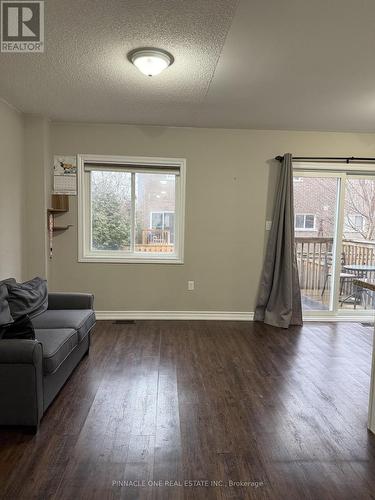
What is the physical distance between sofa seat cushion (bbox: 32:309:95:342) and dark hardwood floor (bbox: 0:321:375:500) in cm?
41

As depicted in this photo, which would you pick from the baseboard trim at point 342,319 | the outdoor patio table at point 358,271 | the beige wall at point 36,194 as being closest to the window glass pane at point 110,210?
the beige wall at point 36,194

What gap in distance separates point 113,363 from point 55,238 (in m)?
2.10

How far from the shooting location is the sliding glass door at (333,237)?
15.2 ft

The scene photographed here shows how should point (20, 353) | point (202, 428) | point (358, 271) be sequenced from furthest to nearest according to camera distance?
point (358, 271), point (202, 428), point (20, 353)

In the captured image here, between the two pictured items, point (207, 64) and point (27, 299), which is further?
point (27, 299)

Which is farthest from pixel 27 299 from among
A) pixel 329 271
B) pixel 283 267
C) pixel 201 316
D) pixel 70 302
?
pixel 329 271

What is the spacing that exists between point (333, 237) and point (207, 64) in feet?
10.3

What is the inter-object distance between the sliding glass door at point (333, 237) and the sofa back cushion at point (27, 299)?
3.38m

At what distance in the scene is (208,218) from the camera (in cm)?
455

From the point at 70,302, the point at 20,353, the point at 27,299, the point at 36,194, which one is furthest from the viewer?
the point at 36,194

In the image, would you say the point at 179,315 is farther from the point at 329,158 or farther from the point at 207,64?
the point at 207,64

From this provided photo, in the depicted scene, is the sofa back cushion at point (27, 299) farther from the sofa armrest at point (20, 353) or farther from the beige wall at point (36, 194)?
the beige wall at point (36, 194)

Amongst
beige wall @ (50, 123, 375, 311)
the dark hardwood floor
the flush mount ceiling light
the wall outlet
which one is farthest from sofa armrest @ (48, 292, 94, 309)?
the flush mount ceiling light

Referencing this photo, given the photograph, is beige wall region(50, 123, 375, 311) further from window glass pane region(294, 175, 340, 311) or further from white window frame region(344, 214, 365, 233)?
white window frame region(344, 214, 365, 233)
